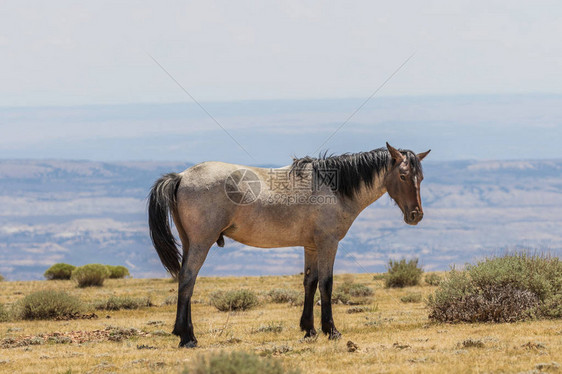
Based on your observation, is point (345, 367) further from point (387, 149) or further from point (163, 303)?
point (163, 303)

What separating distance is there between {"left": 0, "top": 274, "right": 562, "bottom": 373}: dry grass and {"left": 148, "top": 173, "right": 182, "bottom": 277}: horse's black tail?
59.9 inches

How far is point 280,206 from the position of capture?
38.8 feet

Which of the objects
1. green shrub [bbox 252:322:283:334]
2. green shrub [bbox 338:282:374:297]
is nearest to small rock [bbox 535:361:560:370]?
green shrub [bbox 252:322:283:334]

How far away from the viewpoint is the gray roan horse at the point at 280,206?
1137 centimetres

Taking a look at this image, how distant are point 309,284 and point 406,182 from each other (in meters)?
2.54

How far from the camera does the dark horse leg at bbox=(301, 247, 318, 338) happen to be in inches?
490

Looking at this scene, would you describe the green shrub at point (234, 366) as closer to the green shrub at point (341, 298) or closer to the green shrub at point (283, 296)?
the green shrub at point (341, 298)

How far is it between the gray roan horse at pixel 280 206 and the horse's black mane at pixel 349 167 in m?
0.02

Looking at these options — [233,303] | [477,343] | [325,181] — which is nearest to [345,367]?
[477,343]

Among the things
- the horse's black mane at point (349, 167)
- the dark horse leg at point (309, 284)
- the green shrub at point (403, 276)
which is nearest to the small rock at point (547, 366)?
the horse's black mane at point (349, 167)

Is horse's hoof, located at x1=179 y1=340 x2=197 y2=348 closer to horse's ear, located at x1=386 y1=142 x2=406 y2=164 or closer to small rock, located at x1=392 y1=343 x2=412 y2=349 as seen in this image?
small rock, located at x1=392 y1=343 x2=412 y2=349

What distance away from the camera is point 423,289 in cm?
2319

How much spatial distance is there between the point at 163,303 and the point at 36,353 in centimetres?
992

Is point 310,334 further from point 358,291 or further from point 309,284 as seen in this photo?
point 358,291
